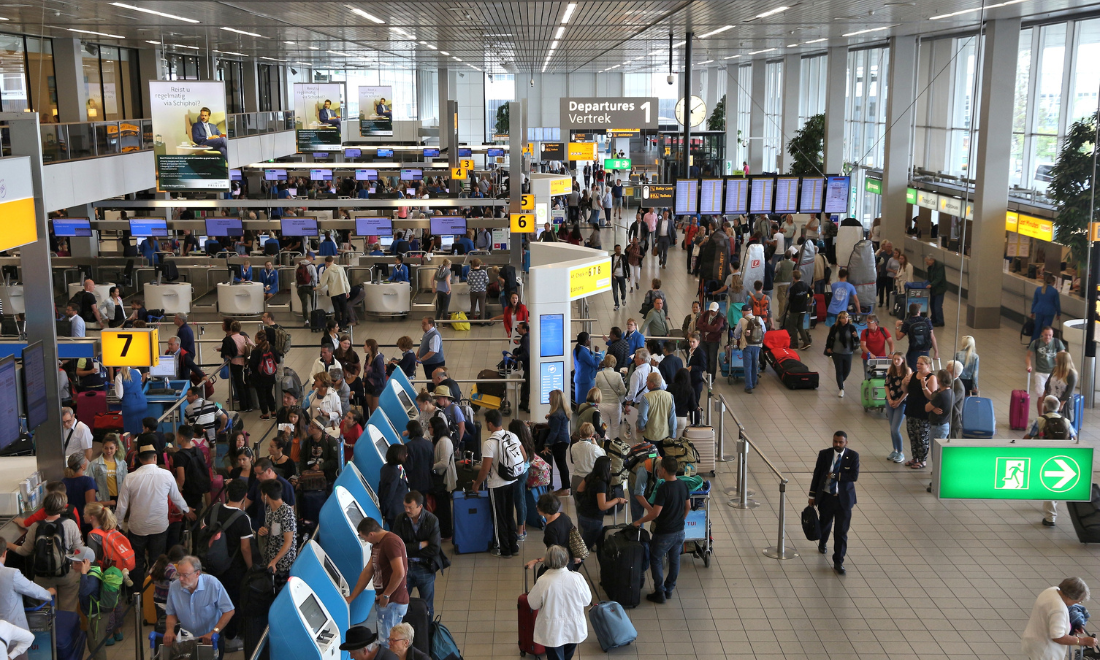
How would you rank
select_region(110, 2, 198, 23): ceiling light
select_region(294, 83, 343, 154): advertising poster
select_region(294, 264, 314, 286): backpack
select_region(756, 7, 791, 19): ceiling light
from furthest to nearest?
select_region(294, 83, 343, 154): advertising poster
select_region(294, 264, 314, 286): backpack
select_region(756, 7, 791, 19): ceiling light
select_region(110, 2, 198, 23): ceiling light

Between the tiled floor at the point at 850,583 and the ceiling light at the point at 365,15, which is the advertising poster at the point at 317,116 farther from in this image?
the tiled floor at the point at 850,583

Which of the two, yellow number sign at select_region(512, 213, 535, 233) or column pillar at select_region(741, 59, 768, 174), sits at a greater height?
column pillar at select_region(741, 59, 768, 174)

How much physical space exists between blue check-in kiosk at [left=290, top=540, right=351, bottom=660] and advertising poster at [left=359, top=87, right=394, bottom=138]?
28.8 meters

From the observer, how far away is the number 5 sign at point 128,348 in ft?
34.1

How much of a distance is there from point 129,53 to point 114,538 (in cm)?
2461

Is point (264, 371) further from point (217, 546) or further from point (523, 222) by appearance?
point (523, 222)

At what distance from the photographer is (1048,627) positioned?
6398mm

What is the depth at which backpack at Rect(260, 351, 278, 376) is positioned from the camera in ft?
44.0

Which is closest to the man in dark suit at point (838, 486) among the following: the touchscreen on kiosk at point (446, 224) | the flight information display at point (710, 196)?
the flight information display at point (710, 196)

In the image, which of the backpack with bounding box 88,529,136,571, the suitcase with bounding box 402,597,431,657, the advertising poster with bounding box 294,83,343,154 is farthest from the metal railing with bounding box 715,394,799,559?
the advertising poster with bounding box 294,83,343,154

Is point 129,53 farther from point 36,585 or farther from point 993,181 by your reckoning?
point 36,585

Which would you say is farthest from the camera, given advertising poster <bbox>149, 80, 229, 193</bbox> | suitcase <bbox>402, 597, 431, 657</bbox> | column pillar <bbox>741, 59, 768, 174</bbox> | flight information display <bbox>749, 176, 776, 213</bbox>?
column pillar <bbox>741, 59, 768, 174</bbox>

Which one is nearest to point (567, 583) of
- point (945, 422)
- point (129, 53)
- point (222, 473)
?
point (222, 473)

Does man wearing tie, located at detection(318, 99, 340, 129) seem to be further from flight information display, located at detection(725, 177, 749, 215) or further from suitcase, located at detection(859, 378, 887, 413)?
suitcase, located at detection(859, 378, 887, 413)
